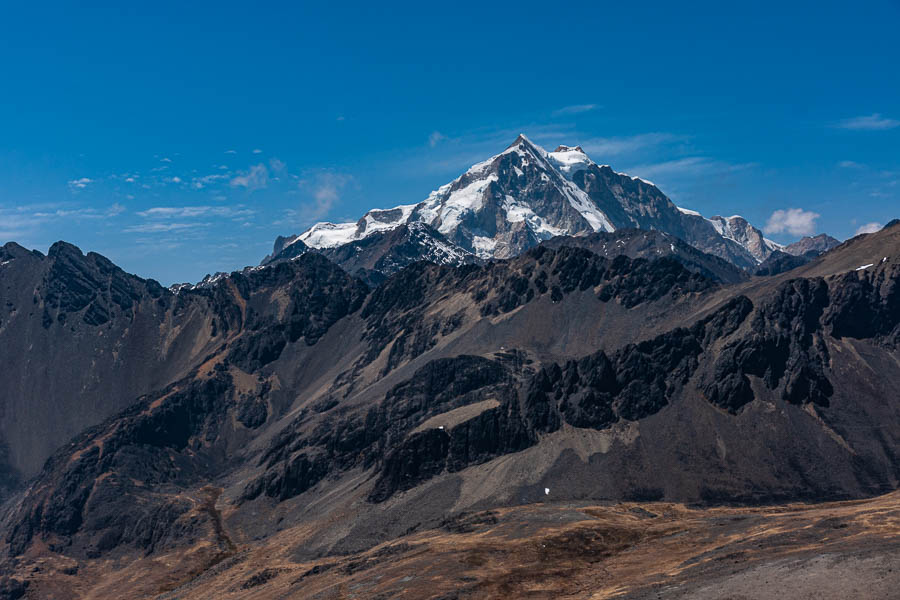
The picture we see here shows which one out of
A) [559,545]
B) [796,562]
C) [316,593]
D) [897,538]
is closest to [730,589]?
[796,562]

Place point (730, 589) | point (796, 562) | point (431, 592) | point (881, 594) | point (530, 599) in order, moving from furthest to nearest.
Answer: point (431, 592) < point (530, 599) < point (796, 562) < point (730, 589) < point (881, 594)

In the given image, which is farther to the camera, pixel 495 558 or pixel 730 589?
pixel 495 558

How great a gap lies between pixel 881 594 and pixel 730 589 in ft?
73.8

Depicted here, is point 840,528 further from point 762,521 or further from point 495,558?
point 495,558

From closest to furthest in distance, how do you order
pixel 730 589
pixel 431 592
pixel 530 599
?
1. pixel 730 589
2. pixel 530 599
3. pixel 431 592

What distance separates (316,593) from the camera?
188 meters

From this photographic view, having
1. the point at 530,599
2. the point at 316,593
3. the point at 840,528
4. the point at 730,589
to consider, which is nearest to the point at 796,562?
the point at 730,589

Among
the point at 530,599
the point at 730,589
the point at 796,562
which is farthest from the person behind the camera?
the point at 530,599

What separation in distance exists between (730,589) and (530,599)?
4315 centimetres

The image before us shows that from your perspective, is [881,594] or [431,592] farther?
[431,592]

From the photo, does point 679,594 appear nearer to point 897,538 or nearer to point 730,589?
point 730,589

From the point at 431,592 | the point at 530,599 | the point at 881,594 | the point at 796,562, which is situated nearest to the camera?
the point at 881,594

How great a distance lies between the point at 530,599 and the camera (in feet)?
518

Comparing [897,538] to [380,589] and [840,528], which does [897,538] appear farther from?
[380,589]
